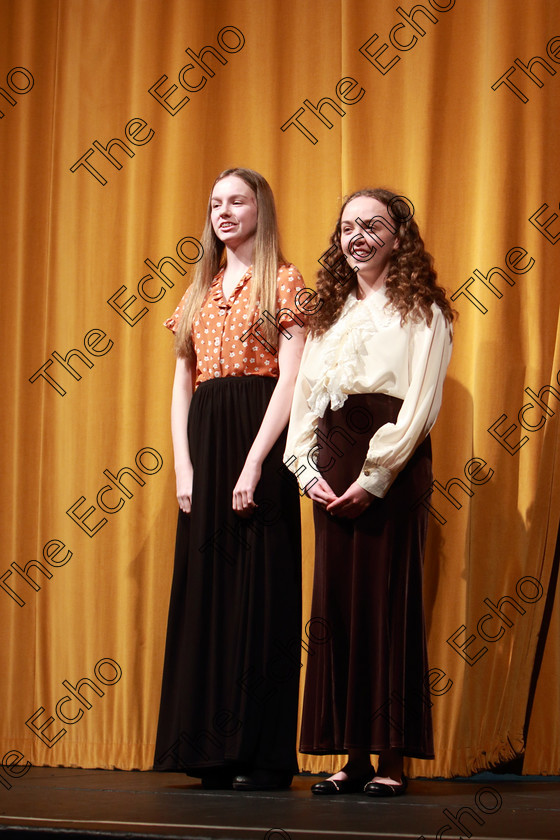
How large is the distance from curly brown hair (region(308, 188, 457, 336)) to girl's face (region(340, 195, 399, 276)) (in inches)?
0.7

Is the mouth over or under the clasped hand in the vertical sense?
over

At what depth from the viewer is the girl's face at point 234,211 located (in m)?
2.68

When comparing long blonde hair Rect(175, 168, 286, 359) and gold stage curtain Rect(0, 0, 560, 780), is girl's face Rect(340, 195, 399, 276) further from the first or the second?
gold stage curtain Rect(0, 0, 560, 780)

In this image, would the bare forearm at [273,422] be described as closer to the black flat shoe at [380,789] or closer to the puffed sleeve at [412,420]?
the puffed sleeve at [412,420]

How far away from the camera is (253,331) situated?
8.46 feet

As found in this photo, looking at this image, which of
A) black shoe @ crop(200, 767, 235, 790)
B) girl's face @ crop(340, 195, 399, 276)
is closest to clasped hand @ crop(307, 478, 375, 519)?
girl's face @ crop(340, 195, 399, 276)

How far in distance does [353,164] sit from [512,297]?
64 cm

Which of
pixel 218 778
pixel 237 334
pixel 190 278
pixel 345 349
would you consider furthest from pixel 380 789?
pixel 190 278

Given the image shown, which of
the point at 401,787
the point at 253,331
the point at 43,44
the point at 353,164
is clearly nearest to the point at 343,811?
the point at 401,787

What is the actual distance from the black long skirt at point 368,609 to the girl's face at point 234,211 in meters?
0.58

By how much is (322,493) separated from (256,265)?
2.14 feet

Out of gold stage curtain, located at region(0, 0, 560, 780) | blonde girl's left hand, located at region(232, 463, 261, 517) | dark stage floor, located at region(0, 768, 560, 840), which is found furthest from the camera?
gold stage curtain, located at region(0, 0, 560, 780)

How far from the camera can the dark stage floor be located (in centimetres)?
180

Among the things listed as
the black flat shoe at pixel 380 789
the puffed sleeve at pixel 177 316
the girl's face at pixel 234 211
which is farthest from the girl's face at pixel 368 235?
the black flat shoe at pixel 380 789
